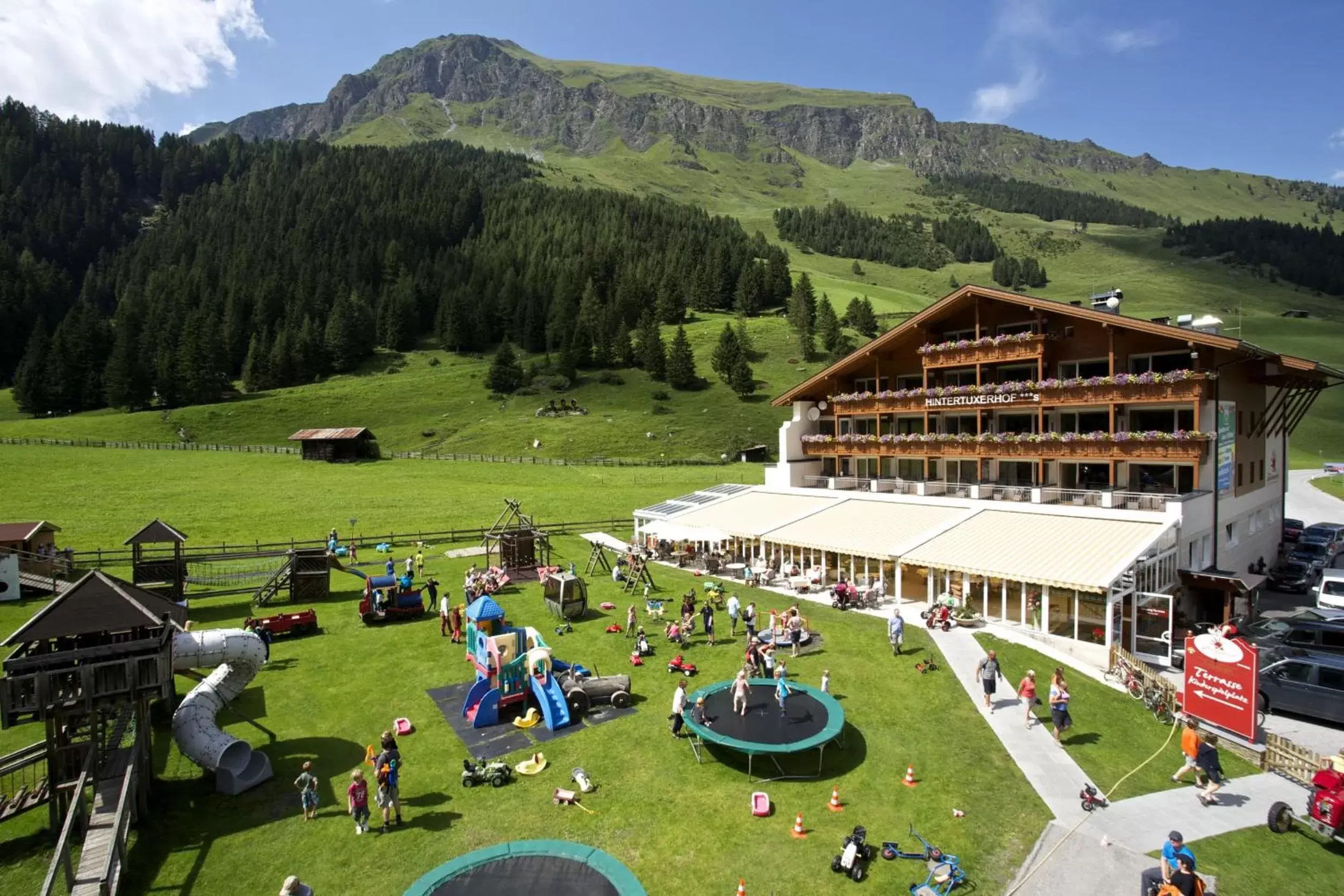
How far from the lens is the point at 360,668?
2142 centimetres

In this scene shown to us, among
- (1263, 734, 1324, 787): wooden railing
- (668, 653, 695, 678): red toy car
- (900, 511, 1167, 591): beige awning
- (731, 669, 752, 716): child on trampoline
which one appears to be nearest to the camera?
(1263, 734, 1324, 787): wooden railing

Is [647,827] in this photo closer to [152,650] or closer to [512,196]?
[152,650]

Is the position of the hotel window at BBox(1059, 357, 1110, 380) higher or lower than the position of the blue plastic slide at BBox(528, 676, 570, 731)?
higher

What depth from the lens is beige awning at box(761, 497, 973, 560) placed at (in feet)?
92.3

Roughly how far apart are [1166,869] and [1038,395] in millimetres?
22874

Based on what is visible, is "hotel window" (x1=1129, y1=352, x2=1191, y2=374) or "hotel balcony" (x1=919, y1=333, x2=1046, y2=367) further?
"hotel balcony" (x1=919, y1=333, x2=1046, y2=367)

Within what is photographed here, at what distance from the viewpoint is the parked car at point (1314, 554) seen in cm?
3334

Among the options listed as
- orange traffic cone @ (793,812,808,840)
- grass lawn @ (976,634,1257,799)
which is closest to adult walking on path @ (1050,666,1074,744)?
grass lawn @ (976,634,1257,799)

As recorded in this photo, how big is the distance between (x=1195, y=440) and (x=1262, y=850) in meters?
18.0

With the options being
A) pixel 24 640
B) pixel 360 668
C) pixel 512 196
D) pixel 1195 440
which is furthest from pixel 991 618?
pixel 512 196

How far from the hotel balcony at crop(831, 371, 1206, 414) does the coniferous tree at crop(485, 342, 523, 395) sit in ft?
214

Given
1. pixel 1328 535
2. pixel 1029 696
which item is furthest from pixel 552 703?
pixel 1328 535

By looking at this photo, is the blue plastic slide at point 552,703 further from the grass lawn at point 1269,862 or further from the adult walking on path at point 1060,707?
the grass lawn at point 1269,862

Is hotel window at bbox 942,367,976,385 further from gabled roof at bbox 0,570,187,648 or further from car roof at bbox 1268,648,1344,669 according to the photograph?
gabled roof at bbox 0,570,187,648
